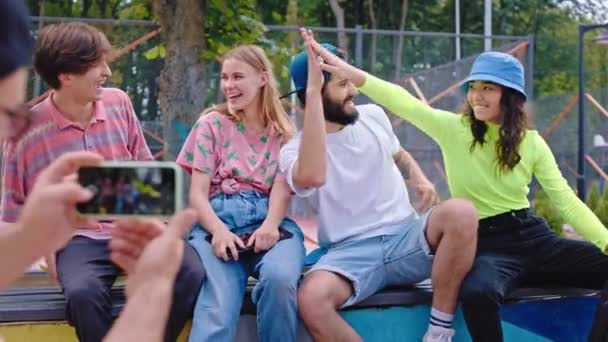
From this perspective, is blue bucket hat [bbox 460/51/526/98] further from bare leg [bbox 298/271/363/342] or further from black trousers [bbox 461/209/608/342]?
bare leg [bbox 298/271/363/342]

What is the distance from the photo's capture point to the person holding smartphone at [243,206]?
3.43m

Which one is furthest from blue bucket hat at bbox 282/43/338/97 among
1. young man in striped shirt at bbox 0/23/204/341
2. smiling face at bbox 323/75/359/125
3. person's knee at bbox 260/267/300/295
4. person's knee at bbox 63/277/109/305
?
person's knee at bbox 63/277/109/305

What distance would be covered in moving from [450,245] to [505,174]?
524mm

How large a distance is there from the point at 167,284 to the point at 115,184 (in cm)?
22

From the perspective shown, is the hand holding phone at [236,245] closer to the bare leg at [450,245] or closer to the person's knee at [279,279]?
the person's knee at [279,279]

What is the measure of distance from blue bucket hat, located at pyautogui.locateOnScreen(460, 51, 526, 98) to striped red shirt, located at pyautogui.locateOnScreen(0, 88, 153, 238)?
1.47 meters

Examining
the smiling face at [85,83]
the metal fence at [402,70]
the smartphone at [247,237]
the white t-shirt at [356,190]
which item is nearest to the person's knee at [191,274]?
the smartphone at [247,237]

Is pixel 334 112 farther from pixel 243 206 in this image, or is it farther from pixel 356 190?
pixel 243 206

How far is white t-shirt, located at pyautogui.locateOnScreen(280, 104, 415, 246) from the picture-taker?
12.6ft

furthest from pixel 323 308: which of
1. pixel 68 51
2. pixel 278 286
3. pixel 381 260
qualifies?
pixel 68 51

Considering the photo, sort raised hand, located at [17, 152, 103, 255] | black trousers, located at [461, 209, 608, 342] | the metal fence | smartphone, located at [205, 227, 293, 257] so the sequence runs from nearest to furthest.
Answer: raised hand, located at [17, 152, 103, 255] → smartphone, located at [205, 227, 293, 257] → black trousers, located at [461, 209, 608, 342] → the metal fence

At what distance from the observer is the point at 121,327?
1.55 meters

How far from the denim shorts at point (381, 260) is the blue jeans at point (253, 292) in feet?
0.53

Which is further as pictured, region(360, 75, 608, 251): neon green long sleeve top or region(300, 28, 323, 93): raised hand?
region(360, 75, 608, 251): neon green long sleeve top
